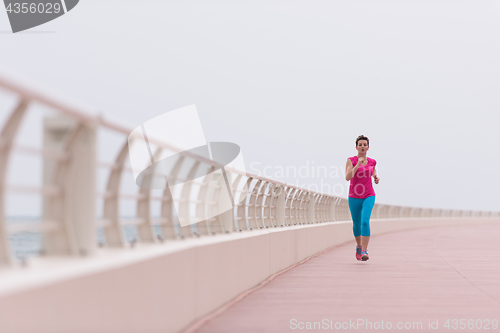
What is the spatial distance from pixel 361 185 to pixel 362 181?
104mm

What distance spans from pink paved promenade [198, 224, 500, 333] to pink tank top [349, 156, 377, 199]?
4.00ft

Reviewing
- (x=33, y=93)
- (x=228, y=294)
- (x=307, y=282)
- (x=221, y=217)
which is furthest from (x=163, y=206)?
(x=307, y=282)

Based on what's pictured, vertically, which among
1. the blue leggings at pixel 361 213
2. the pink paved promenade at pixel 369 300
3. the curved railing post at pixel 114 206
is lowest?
the pink paved promenade at pixel 369 300

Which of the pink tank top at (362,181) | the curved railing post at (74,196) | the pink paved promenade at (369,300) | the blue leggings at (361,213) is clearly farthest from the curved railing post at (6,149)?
the blue leggings at (361,213)

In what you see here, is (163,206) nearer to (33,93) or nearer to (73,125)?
(73,125)

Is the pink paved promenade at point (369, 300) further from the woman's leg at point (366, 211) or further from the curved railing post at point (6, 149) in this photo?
the curved railing post at point (6, 149)

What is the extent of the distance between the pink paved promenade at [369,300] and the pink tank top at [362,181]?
1.22 meters

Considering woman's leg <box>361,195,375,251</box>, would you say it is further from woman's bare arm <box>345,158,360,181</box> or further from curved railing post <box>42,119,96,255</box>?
curved railing post <box>42,119,96,255</box>

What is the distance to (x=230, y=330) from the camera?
5520 millimetres

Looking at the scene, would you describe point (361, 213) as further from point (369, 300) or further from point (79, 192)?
point (79, 192)

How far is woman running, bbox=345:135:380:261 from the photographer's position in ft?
38.8

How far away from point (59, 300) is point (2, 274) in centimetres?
29

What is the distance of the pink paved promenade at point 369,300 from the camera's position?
586cm

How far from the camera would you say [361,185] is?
475 inches
